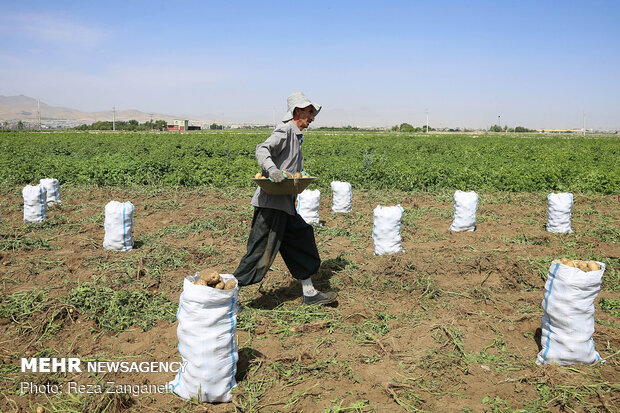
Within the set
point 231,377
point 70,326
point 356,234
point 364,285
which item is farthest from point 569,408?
point 356,234

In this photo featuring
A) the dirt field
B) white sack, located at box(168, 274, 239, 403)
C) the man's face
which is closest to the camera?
white sack, located at box(168, 274, 239, 403)

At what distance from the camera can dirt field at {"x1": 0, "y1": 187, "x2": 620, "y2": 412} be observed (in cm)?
296

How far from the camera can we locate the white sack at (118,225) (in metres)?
6.05

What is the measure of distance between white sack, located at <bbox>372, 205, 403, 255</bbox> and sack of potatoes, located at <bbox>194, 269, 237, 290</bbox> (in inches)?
128

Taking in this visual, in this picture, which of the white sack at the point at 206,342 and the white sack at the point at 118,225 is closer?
the white sack at the point at 206,342

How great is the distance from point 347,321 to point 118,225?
359cm

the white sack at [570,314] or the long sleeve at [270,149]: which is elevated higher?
the long sleeve at [270,149]

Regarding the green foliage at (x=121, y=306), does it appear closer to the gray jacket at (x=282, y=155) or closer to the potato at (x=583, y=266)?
the gray jacket at (x=282, y=155)

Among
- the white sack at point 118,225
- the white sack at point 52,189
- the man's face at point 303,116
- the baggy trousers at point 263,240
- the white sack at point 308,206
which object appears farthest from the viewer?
the white sack at point 52,189

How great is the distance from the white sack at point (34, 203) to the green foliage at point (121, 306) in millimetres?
3941

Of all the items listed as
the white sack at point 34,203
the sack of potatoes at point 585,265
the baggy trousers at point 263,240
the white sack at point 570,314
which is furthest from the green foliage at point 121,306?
the white sack at point 34,203

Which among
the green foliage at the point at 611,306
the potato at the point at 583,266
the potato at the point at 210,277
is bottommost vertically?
the green foliage at the point at 611,306

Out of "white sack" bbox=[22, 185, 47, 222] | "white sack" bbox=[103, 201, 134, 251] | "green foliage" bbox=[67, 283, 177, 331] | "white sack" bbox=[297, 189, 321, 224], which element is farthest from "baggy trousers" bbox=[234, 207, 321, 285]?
"white sack" bbox=[22, 185, 47, 222]

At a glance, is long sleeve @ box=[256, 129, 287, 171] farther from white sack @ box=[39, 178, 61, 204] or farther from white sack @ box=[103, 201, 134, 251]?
white sack @ box=[39, 178, 61, 204]
